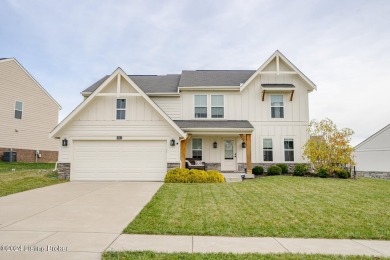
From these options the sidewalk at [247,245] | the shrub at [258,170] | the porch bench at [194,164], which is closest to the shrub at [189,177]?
the porch bench at [194,164]

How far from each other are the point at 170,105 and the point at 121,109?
468 cm

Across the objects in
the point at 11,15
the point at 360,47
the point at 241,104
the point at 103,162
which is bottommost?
the point at 103,162

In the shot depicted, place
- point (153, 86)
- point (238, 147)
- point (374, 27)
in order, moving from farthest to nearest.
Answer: point (153, 86), point (238, 147), point (374, 27)

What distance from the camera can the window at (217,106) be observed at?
18.8 metres

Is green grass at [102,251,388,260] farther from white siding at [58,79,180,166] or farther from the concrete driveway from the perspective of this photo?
white siding at [58,79,180,166]

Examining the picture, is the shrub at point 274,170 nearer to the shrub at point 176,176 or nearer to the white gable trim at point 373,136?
the shrub at point 176,176

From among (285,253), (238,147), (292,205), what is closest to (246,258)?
(285,253)

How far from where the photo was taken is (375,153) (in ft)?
72.6

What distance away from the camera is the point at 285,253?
15.1ft

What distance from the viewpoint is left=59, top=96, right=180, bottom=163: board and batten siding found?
575 inches

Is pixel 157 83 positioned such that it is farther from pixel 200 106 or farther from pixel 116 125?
pixel 116 125

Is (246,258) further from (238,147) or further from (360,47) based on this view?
(360,47)

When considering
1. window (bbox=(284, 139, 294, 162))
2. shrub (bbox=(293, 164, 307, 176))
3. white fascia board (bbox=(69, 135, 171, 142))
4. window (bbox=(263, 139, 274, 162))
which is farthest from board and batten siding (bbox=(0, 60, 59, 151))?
shrub (bbox=(293, 164, 307, 176))

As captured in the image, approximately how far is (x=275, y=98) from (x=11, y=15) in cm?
1755
